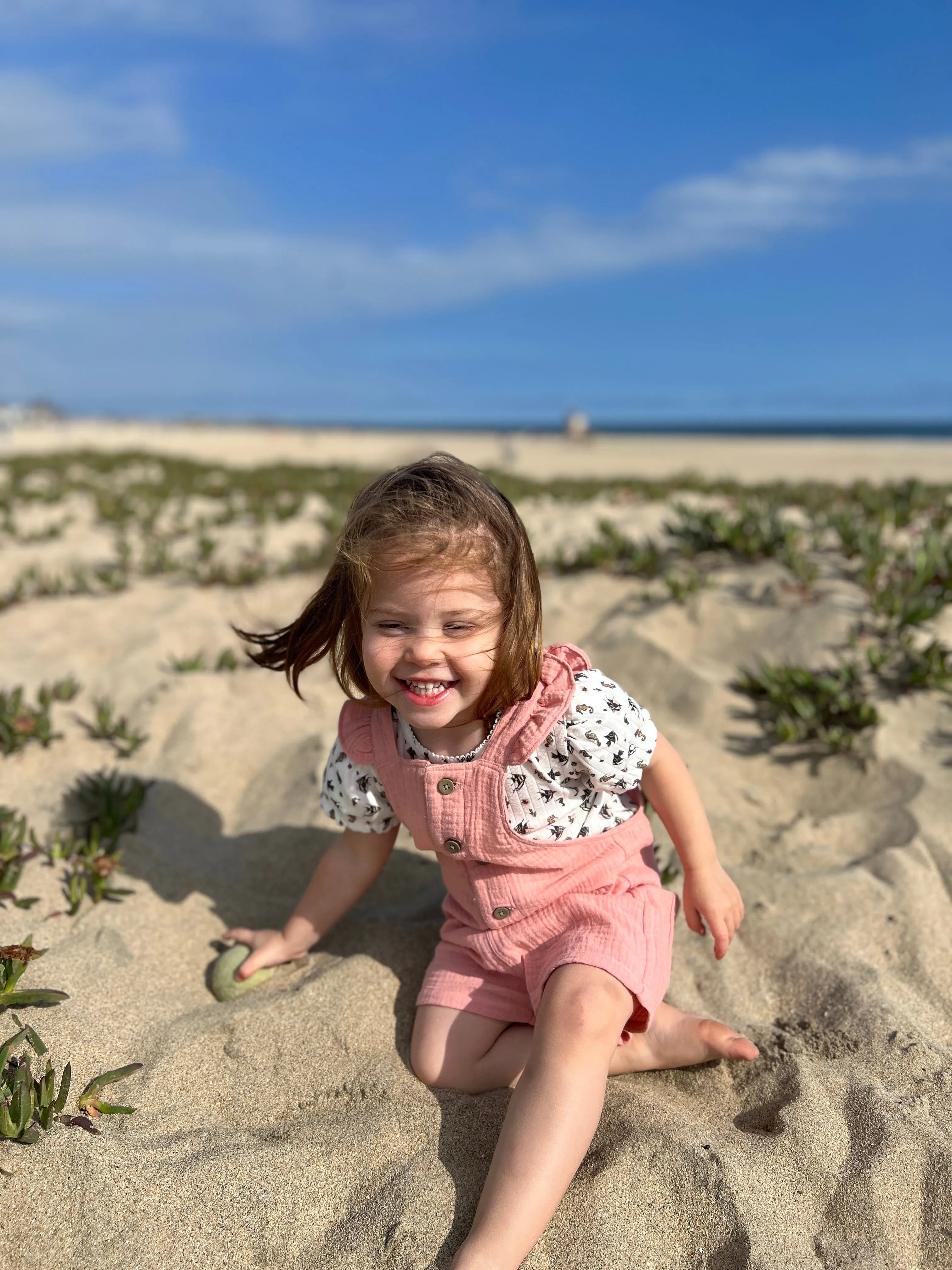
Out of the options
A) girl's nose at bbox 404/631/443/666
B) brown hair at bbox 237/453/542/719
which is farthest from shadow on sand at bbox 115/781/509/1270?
girl's nose at bbox 404/631/443/666

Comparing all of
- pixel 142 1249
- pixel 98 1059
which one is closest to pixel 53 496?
pixel 98 1059

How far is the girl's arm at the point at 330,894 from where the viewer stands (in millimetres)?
2555

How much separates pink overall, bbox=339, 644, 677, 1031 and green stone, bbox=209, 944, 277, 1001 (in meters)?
0.42

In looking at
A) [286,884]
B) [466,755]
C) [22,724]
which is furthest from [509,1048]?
[22,724]

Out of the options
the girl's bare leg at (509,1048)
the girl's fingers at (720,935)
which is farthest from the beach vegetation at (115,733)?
the girl's fingers at (720,935)

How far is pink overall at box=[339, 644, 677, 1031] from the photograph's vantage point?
216 cm

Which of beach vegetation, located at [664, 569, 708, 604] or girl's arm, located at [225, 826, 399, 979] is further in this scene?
beach vegetation, located at [664, 569, 708, 604]

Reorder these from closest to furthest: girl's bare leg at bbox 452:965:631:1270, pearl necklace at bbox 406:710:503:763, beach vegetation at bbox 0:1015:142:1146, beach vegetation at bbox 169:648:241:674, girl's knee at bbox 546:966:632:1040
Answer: girl's bare leg at bbox 452:965:631:1270 → beach vegetation at bbox 0:1015:142:1146 → girl's knee at bbox 546:966:632:1040 → pearl necklace at bbox 406:710:503:763 → beach vegetation at bbox 169:648:241:674

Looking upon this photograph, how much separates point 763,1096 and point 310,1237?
0.96m

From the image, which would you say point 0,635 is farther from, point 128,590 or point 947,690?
point 947,690

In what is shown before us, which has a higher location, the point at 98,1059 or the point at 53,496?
the point at 53,496

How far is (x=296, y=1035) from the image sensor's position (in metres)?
2.28

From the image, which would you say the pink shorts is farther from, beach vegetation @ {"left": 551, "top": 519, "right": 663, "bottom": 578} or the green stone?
beach vegetation @ {"left": 551, "top": 519, "right": 663, "bottom": 578}

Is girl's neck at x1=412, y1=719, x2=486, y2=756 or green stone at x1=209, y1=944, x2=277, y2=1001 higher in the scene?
girl's neck at x1=412, y1=719, x2=486, y2=756
